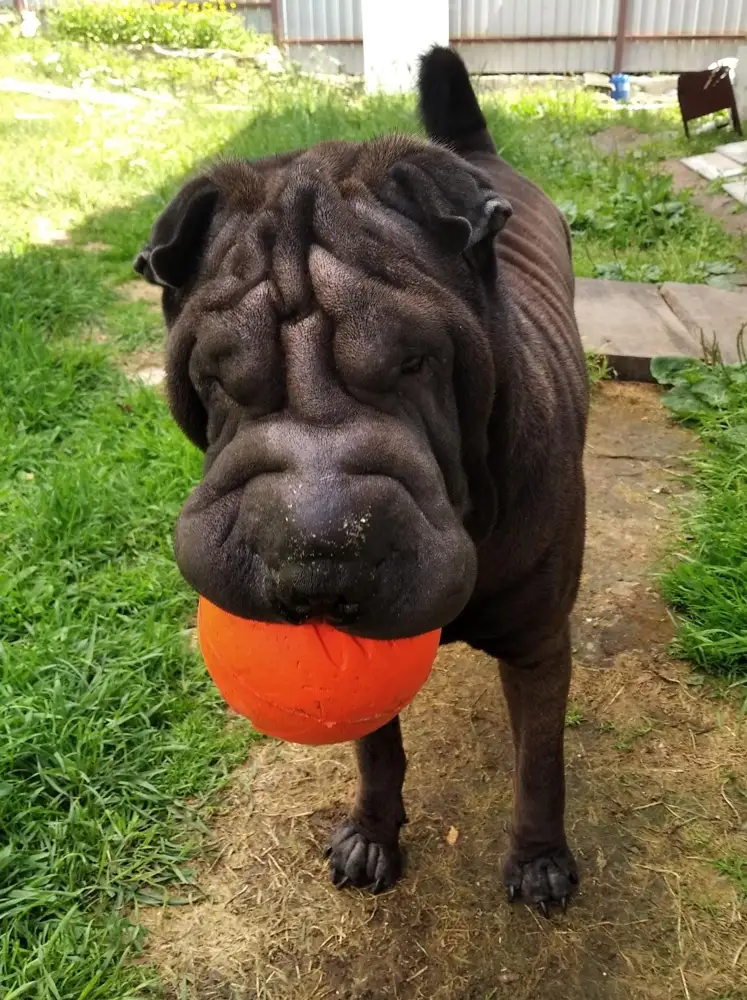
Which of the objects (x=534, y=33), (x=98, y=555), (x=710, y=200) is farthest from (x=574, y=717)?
(x=534, y=33)

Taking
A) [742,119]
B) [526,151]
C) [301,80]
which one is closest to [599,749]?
[526,151]

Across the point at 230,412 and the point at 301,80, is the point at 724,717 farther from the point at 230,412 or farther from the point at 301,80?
the point at 301,80

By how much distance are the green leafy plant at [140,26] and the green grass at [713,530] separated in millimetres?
9814

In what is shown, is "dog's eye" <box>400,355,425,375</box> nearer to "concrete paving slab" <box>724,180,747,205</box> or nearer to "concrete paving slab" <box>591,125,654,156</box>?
"concrete paving slab" <box>724,180,747,205</box>

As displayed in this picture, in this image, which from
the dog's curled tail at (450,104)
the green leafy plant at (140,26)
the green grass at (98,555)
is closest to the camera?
the green grass at (98,555)

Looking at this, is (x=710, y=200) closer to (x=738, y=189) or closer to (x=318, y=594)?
(x=738, y=189)

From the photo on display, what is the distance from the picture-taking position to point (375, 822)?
228 centimetres

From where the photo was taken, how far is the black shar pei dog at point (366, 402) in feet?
4.36

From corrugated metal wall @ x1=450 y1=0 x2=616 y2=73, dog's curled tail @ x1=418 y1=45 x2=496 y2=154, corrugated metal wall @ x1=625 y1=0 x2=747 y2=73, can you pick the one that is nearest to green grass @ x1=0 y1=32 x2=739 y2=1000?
dog's curled tail @ x1=418 y1=45 x2=496 y2=154

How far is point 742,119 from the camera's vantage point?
9.40m

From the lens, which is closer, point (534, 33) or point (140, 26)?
point (140, 26)

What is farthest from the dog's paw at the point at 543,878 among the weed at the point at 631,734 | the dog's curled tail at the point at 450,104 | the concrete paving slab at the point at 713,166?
the concrete paving slab at the point at 713,166

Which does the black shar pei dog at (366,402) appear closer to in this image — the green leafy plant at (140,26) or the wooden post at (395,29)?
the wooden post at (395,29)

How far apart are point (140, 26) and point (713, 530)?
11.1 m
